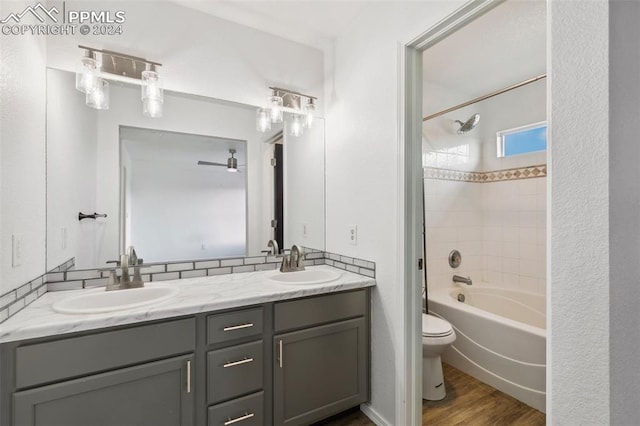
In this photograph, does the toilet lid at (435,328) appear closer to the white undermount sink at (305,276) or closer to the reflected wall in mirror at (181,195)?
the white undermount sink at (305,276)

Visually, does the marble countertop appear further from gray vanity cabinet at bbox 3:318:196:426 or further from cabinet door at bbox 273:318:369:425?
cabinet door at bbox 273:318:369:425

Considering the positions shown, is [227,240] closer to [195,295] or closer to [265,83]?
[195,295]

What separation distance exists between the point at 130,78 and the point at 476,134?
3.05 metres

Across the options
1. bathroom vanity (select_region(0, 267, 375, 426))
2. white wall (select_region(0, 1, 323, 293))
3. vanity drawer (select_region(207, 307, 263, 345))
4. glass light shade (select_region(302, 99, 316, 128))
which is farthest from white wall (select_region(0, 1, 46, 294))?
glass light shade (select_region(302, 99, 316, 128))

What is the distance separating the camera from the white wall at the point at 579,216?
0.70 m

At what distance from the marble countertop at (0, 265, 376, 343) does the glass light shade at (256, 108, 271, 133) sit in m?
1.01

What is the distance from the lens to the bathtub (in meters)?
1.87

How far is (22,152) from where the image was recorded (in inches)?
47.9

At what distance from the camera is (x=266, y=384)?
147 cm

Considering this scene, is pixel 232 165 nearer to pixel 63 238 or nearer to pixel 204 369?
pixel 63 238

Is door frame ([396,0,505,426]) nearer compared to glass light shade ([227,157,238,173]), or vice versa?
door frame ([396,0,505,426])

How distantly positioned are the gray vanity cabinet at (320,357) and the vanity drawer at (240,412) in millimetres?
83

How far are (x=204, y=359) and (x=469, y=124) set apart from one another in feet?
9.22

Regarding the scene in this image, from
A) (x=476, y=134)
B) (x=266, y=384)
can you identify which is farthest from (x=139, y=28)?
(x=476, y=134)
